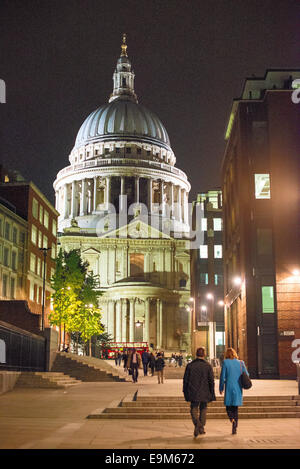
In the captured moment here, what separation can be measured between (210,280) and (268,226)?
37.1 metres

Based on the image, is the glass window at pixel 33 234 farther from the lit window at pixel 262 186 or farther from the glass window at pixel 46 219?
the lit window at pixel 262 186

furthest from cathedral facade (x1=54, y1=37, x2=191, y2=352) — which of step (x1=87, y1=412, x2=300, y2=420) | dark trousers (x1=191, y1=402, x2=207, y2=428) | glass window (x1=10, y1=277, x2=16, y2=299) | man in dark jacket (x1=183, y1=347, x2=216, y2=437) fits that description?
dark trousers (x1=191, y1=402, x2=207, y2=428)

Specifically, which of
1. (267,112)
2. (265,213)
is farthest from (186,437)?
(267,112)

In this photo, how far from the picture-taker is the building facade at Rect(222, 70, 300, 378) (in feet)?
169

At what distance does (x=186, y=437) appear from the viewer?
627 inches

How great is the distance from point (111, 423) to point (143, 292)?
10278cm

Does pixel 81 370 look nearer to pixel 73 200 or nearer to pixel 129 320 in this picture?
pixel 129 320

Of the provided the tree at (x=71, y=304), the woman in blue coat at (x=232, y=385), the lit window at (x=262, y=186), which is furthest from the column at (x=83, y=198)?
the woman in blue coat at (x=232, y=385)

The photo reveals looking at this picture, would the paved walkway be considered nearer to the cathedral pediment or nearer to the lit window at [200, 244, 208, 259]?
the lit window at [200, 244, 208, 259]

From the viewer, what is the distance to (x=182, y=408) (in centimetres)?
2206

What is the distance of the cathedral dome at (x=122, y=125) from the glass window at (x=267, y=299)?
116750mm

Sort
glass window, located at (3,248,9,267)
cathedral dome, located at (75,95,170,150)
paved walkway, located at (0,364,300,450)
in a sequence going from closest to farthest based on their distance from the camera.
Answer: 1. paved walkway, located at (0,364,300,450)
2. glass window, located at (3,248,9,267)
3. cathedral dome, located at (75,95,170,150)

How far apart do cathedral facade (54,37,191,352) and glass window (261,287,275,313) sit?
6627 cm
